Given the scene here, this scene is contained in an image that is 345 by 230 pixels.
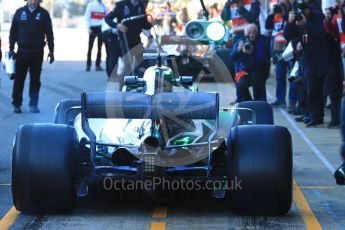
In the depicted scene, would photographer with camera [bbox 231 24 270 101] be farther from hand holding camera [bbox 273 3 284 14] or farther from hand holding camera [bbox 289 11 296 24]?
hand holding camera [bbox 289 11 296 24]

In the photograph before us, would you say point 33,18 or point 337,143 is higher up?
point 33,18

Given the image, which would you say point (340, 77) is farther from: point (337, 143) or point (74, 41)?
point (74, 41)

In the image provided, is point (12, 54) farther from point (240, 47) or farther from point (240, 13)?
Answer: point (240, 13)

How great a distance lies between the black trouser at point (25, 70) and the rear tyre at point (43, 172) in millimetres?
8445

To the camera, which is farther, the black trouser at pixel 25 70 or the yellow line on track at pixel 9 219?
the black trouser at pixel 25 70

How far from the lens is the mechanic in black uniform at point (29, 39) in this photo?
54.9ft

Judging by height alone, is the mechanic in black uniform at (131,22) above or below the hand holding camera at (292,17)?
below

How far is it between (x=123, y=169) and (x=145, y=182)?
0.24 meters

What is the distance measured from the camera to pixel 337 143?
13648mm

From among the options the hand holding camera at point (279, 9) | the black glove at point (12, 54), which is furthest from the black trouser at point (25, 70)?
the hand holding camera at point (279, 9)

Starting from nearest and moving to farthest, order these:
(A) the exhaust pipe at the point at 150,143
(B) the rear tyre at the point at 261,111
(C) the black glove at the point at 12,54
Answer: (A) the exhaust pipe at the point at 150,143
(B) the rear tyre at the point at 261,111
(C) the black glove at the point at 12,54

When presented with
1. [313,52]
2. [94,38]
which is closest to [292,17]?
[313,52]

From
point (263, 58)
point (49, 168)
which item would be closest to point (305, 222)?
point (49, 168)

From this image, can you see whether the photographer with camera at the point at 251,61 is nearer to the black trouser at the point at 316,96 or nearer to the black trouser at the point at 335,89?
the black trouser at the point at 316,96
